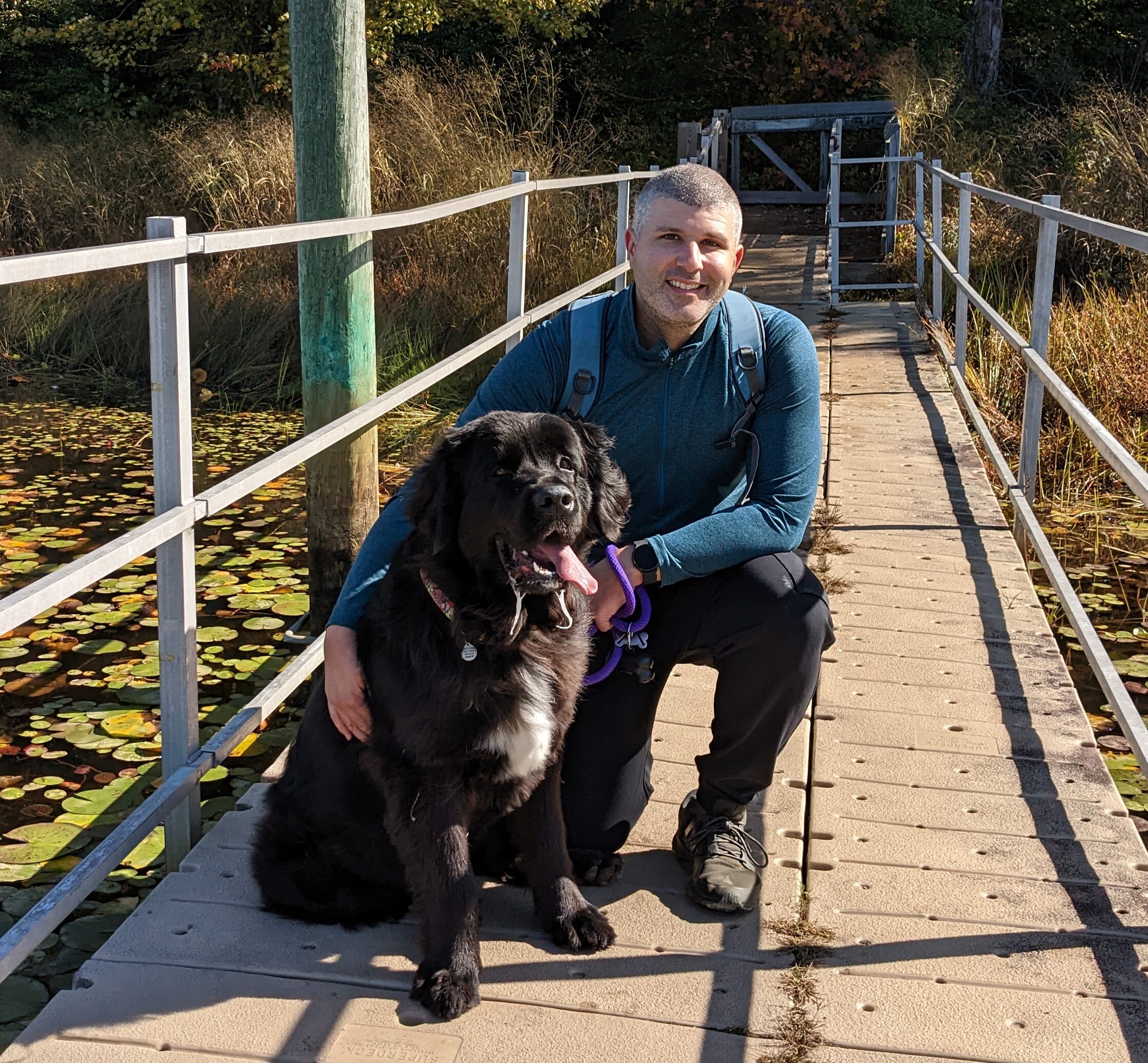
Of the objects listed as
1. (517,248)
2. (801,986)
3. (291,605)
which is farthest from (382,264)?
(801,986)

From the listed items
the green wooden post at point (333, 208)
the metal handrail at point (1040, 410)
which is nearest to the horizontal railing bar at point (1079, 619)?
the metal handrail at point (1040, 410)

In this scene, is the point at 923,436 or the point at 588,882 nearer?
the point at 588,882

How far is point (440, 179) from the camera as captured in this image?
32.8 ft

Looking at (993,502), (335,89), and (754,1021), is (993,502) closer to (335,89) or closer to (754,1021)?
(335,89)

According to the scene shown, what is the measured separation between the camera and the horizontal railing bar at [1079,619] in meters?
2.88

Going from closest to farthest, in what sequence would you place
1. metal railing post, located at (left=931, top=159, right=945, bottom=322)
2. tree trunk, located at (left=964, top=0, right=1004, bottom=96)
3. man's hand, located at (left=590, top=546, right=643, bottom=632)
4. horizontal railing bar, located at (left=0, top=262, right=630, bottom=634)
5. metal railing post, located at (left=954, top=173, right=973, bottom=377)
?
horizontal railing bar, located at (left=0, top=262, right=630, bottom=634) → man's hand, located at (left=590, top=546, right=643, bottom=632) → metal railing post, located at (left=954, top=173, right=973, bottom=377) → metal railing post, located at (left=931, top=159, right=945, bottom=322) → tree trunk, located at (left=964, top=0, right=1004, bottom=96)

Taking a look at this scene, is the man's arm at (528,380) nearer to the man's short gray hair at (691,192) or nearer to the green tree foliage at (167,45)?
the man's short gray hair at (691,192)

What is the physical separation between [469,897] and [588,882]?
43cm

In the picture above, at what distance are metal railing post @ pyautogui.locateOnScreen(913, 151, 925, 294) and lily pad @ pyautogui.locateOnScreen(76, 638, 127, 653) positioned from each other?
8.37 m

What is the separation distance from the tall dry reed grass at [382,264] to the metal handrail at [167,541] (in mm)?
5764

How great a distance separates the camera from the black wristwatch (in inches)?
106

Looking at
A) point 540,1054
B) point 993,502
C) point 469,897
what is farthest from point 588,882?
point 993,502

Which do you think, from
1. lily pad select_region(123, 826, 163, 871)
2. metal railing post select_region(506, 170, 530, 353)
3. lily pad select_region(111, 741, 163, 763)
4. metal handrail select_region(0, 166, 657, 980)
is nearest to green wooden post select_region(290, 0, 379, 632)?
metal railing post select_region(506, 170, 530, 353)

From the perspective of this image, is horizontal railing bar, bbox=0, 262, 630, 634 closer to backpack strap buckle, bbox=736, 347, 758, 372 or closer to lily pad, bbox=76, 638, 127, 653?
backpack strap buckle, bbox=736, 347, 758, 372
